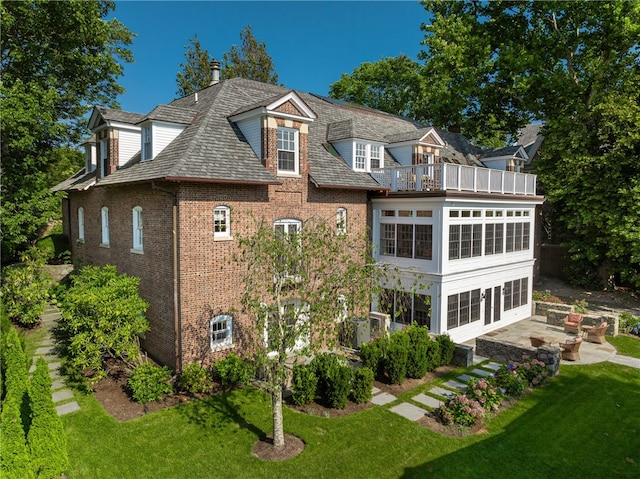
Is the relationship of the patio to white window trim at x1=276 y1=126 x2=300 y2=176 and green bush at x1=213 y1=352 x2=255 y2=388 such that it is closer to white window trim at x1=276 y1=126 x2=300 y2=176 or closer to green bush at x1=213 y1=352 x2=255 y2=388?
green bush at x1=213 y1=352 x2=255 y2=388

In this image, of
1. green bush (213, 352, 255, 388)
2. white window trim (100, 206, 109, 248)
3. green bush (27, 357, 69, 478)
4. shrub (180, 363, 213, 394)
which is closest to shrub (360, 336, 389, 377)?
green bush (213, 352, 255, 388)

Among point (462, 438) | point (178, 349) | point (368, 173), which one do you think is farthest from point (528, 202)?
point (178, 349)

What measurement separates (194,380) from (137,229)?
6.19 m

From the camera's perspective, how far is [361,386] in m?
12.0

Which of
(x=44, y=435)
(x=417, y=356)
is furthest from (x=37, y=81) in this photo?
(x=417, y=356)

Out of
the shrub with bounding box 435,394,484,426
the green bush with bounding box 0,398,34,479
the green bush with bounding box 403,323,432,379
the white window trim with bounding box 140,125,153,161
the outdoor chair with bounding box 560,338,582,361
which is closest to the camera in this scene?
the green bush with bounding box 0,398,34,479

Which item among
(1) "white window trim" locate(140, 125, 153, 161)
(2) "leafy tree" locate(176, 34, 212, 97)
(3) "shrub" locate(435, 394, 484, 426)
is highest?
(2) "leafy tree" locate(176, 34, 212, 97)

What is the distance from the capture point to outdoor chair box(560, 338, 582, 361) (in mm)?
15727

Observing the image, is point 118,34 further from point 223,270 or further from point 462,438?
point 462,438

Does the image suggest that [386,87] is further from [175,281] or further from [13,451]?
[13,451]

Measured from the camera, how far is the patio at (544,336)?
53.8 ft

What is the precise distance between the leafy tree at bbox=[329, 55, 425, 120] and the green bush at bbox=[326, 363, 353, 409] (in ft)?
120

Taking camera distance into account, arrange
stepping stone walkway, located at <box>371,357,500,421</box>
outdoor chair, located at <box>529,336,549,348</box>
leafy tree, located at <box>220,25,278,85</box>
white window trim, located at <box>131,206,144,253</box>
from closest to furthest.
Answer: stepping stone walkway, located at <box>371,357,500,421</box> < white window trim, located at <box>131,206,144,253</box> < outdoor chair, located at <box>529,336,549,348</box> < leafy tree, located at <box>220,25,278,85</box>

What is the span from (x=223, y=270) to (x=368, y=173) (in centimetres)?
866
